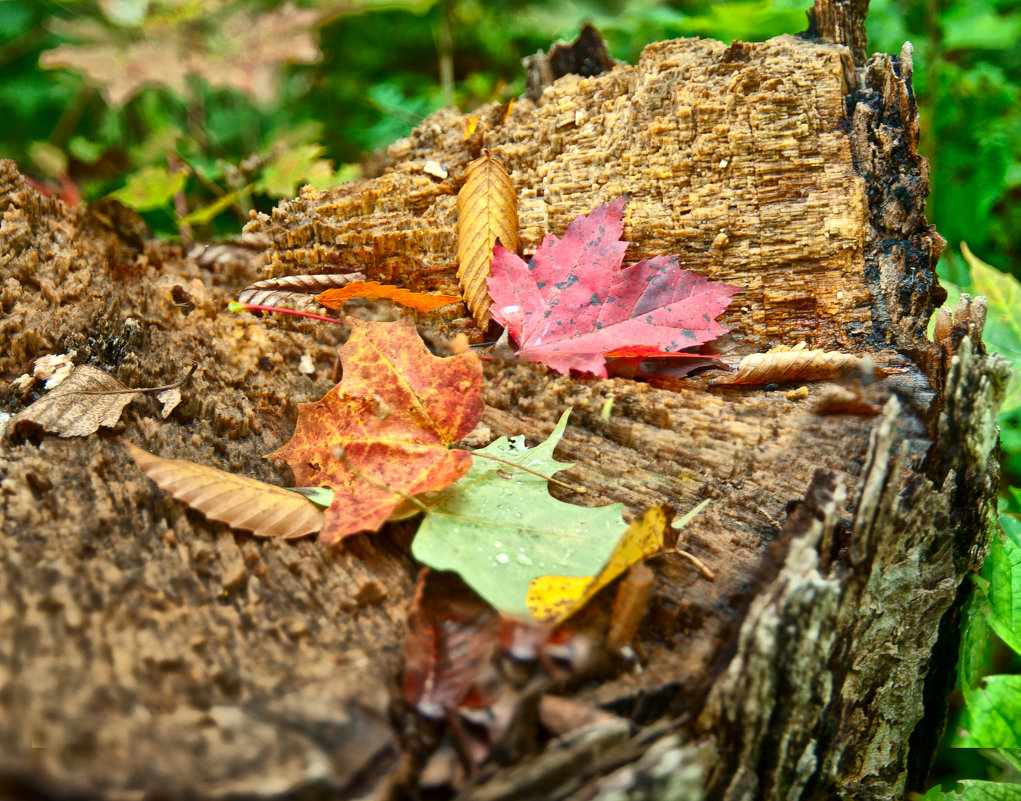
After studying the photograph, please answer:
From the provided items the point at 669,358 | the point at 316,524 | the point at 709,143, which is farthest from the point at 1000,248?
the point at 316,524

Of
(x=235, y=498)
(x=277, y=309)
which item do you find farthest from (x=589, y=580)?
(x=277, y=309)

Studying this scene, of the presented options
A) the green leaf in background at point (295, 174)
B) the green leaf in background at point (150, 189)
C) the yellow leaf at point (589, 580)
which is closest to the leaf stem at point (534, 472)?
the yellow leaf at point (589, 580)

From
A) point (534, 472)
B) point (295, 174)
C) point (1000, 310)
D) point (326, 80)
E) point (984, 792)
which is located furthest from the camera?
point (326, 80)

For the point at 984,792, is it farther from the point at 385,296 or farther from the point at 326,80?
the point at 326,80

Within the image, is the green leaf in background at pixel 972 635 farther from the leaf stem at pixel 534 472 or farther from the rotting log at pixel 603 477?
the leaf stem at pixel 534 472

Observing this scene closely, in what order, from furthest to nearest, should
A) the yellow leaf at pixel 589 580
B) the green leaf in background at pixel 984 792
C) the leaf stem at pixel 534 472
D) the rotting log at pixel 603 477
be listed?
1. the green leaf in background at pixel 984 792
2. the leaf stem at pixel 534 472
3. the yellow leaf at pixel 589 580
4. the rotting log at pixel 603 477

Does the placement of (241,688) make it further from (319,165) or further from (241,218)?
(241,218)
